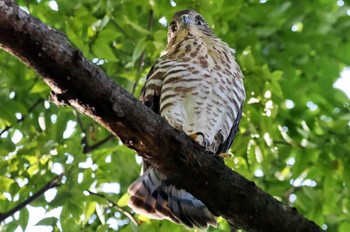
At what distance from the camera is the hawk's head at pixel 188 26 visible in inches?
178

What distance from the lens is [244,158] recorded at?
435 cm

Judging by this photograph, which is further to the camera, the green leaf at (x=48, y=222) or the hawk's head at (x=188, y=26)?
the hawk's head at (x=188, y=26)

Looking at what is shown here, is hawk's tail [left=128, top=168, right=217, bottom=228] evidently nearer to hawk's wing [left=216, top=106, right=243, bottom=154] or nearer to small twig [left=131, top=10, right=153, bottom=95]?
hawk's wing [left=216, top=106, right=243, bottom=154]

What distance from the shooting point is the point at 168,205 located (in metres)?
3.49

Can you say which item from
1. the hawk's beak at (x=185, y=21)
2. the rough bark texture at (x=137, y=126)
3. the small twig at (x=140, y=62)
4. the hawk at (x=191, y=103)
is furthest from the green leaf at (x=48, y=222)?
the hawk's beak at (x=185, y=21)

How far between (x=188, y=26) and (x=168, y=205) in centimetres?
152

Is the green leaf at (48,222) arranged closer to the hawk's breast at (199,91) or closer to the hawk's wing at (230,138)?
the hawk's breast at (199,91)

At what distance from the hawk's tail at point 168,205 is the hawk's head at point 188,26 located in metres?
1.34

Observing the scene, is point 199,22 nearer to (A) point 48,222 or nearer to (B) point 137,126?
(A) point 48,222

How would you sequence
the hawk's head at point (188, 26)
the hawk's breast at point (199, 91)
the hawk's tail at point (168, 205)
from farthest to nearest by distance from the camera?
→ the hawk's head at point (188, 26)
the hawk's breast at point (199, 91)
the hawk's tail at point (168, 205)

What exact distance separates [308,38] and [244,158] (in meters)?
1.25

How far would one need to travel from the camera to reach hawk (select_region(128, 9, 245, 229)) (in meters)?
3.47

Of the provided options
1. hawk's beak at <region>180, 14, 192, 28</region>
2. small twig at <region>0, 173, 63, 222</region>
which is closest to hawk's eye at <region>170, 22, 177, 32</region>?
hawk's beak at <region>180, 14, 192, 28</region>

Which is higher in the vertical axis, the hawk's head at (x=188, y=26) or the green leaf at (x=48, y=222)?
the hawk's head at (x=188, y=26)
